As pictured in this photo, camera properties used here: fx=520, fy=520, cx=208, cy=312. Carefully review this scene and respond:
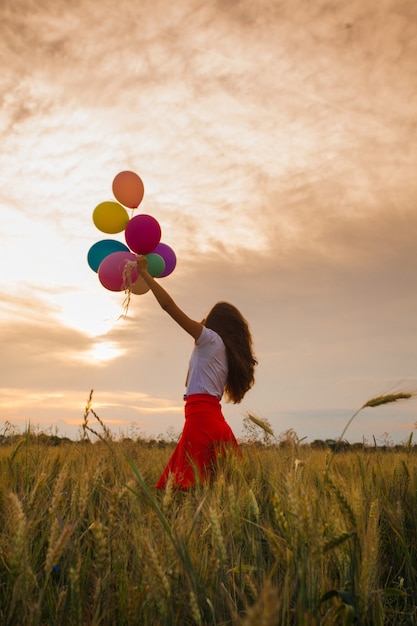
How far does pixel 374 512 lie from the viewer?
1.58 metres

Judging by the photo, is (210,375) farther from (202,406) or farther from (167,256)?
(167,256)

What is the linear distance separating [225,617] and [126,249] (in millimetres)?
4080

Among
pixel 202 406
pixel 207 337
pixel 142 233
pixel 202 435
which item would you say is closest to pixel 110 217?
pixel 142 233

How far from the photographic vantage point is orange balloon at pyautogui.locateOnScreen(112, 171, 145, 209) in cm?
514

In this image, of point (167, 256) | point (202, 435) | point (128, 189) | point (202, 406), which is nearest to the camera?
point (202, 435)

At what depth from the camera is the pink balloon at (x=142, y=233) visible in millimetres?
4746

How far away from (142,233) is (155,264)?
1.38 feet

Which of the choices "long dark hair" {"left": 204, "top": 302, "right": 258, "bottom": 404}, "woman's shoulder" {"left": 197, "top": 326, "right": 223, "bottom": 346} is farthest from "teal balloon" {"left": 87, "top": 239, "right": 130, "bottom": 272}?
"woman's shoulder" {"left": 197, "top": 326, "right": 223, "bottom": 346}

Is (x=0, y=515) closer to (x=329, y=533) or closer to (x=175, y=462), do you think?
(x=329, y=533)

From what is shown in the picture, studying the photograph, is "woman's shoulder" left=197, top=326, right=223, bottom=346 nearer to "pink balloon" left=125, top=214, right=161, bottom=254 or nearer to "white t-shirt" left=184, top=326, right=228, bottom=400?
"white t-shirt" left=184, top=326, right=228, bottom=400

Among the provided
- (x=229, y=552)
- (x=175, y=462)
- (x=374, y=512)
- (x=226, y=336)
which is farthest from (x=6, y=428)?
(x=374, y=512)

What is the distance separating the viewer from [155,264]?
16.6ft

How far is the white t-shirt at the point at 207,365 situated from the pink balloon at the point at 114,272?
2.85 ft

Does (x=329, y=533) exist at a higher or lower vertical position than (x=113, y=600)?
higher
